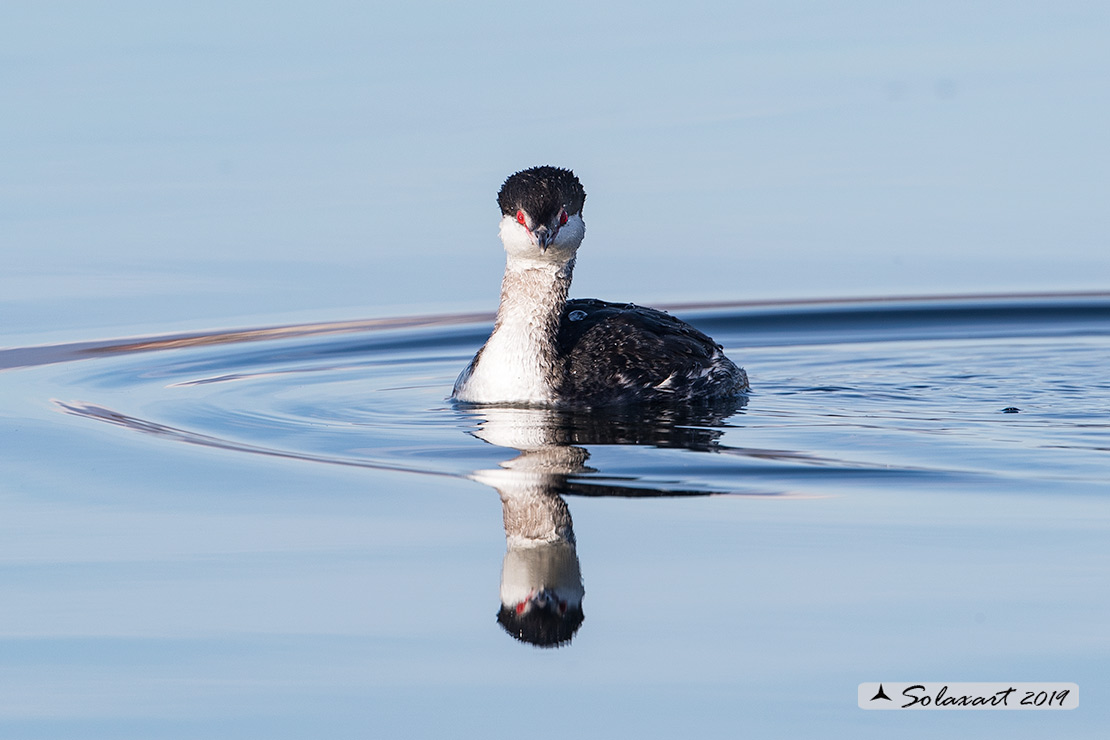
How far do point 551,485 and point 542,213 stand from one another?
112 inches

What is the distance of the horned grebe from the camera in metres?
11.6

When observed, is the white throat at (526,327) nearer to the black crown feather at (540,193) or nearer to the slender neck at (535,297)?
the slender neck at (535,297)

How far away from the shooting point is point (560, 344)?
39.3ft

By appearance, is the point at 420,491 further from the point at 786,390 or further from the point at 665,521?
the point at 786,390

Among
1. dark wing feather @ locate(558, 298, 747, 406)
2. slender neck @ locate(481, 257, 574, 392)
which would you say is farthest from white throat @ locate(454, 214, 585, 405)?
dark wing feather @ locate(558, 298, 747, 406)

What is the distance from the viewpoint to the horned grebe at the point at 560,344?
11.6m

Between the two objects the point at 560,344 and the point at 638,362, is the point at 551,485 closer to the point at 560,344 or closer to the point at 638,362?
the point at 638,362

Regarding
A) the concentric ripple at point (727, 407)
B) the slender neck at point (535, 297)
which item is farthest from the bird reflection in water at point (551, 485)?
the slender neck at point (535, 297)

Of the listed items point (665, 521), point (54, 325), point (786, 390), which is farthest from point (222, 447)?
point (54, 325)

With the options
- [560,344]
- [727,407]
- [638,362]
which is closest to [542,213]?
[560,344]

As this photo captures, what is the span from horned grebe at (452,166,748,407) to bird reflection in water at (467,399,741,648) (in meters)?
0.20

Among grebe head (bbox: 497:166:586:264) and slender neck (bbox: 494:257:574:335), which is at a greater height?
grebe head (bbox: 497:166:586:264)

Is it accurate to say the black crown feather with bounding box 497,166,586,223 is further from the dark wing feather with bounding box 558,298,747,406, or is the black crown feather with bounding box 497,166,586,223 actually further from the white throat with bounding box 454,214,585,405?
the dark wing feather with bounding box 558,298,747,406

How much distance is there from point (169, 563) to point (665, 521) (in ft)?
7.48
